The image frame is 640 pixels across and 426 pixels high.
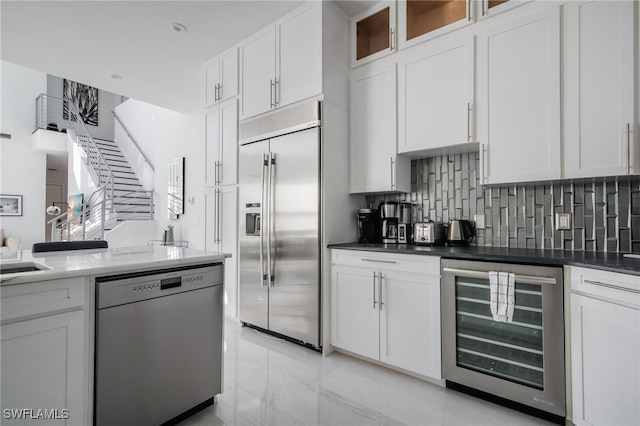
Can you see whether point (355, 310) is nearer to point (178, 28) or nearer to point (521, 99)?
point (521, 99)

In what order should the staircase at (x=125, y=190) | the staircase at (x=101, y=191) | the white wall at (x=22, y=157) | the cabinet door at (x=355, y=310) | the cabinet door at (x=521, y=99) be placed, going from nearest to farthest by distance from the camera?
1. the cabinet door at (x=521, y=99)
2. the cabinet door at (x=355, y=310)
3. the staircase at (x=101, y=191)
4. the staircase at (x=125, y=190)
5. the white wall at (x=22, y=157)

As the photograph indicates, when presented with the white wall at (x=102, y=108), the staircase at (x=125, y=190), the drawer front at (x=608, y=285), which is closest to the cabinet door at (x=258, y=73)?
the drawer front at (x=608, y=285)

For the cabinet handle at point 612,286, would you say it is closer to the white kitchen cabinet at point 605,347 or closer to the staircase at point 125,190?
the white kitchen cabinet at point 605,347

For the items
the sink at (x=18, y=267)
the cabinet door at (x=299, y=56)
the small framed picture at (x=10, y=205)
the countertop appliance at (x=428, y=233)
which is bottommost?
the sink at (x=18, y=267)

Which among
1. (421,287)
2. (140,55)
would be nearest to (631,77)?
(421,287)

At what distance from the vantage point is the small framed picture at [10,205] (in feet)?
24.3

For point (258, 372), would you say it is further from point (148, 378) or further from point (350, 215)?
point (350, 215)

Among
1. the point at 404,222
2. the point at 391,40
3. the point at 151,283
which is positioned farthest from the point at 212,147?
the point at 151,283

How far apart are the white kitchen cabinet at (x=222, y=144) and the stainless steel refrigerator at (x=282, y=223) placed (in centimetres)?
24

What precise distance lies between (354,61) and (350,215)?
1428mm

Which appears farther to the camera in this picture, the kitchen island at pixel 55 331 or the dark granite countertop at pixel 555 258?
the dark granite countertop at pixel 555 258

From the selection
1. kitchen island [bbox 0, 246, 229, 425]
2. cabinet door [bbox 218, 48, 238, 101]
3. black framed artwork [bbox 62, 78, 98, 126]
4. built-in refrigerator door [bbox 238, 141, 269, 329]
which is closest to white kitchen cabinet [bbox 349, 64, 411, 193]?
built-in refrigerator door [bbox 238, 141, 269, 329]

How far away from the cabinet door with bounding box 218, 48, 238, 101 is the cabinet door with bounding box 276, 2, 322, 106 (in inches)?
27.0

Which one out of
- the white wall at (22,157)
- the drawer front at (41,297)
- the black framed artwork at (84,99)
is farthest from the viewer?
the black framed artwork at (84,99)
